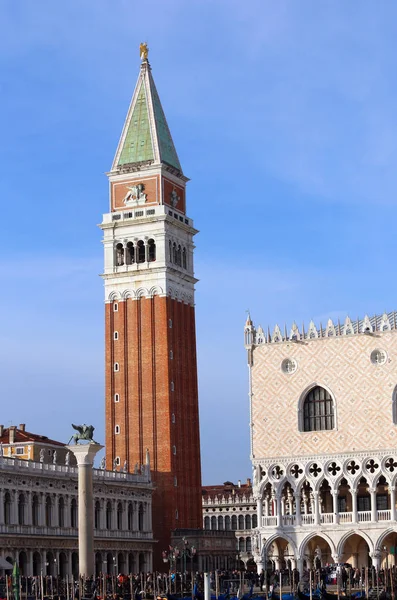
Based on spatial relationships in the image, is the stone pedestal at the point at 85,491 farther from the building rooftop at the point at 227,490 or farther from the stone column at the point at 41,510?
the building rooftop at the point at 227,490

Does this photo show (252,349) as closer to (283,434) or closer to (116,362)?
(283,434)

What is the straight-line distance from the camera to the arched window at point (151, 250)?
250 ft

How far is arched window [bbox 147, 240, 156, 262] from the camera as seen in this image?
76250 millimetres

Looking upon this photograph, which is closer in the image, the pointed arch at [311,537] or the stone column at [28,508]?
the pointed arch at [311,537]

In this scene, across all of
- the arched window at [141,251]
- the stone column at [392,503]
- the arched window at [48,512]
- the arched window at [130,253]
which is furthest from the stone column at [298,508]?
the arched window at [130,253]

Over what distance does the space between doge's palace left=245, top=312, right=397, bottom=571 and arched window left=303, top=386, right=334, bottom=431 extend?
0.05 meters

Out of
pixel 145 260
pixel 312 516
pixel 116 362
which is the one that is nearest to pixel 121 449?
pixel 116 362

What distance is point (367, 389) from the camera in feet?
200

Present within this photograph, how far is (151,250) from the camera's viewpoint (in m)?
76.5

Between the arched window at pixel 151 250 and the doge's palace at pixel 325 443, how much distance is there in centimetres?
1393

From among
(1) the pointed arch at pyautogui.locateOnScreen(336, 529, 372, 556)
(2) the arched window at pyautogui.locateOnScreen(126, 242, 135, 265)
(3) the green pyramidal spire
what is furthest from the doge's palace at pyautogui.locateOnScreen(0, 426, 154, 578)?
(3) the green pyramidal spire

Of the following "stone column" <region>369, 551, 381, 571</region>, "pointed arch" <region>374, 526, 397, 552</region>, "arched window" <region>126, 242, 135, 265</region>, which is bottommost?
"stone column" <region>369, 551, 381, 571</region>

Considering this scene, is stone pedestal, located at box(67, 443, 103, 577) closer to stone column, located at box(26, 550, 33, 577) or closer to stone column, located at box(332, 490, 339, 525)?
stone column, located at box(26, 550, 33, 577)

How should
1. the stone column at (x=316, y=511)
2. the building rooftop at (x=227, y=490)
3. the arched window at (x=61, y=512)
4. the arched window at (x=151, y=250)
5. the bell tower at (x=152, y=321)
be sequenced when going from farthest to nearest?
the building rooftop at (x=227, y=490), the arched window at (x=151, y=250), the bell tower at (x=152, y=321), the arched window at (x=61, y=512), the stone column at (x=316, y=511)
